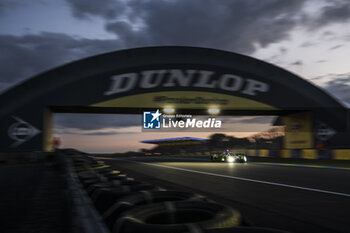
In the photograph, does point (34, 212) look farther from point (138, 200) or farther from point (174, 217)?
point (174, 217)

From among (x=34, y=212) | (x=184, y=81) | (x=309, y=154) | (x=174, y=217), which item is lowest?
(x=34, y=212)

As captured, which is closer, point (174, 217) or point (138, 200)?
point (174, 217)

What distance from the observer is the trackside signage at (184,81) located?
25422mm

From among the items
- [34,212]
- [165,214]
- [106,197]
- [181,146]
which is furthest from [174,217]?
[181,146]

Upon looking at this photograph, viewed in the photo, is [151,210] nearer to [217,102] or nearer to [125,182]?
[125,182]

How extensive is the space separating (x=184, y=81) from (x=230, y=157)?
345 inches

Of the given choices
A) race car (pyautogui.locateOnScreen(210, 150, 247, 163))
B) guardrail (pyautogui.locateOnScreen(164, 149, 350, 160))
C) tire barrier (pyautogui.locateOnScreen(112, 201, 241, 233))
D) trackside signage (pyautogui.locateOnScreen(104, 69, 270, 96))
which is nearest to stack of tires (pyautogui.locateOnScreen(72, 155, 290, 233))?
tire barrier (pyautogui.locateOnScreen(112, 201, 241, 233))

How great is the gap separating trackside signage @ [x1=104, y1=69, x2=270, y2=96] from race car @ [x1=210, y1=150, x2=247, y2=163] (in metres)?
7.17

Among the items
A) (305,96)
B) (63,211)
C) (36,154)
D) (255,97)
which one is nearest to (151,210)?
(63,211)

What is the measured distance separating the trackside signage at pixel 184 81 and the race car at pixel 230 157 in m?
7.17

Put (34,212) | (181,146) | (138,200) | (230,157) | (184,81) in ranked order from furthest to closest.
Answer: (181,146)
(184,81)
(230,157)
(34,212)
(138,200)

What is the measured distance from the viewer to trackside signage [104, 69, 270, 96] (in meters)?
25.4

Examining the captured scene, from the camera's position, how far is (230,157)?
19797 mm

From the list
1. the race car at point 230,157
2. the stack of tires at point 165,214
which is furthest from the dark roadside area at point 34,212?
the race car at point 230,157
